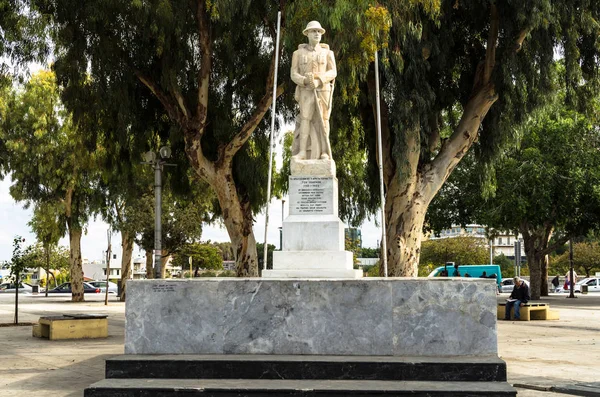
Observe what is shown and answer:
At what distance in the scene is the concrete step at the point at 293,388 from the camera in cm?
867

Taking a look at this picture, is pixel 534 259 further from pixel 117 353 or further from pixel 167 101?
pixel 117 353

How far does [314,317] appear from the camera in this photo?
10047mm

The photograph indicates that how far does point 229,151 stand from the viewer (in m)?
21.0

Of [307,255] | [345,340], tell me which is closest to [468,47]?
[307,255]

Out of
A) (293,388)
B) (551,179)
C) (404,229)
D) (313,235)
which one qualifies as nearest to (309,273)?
(313,235)

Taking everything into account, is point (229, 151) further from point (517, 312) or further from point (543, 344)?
point (517, 312)

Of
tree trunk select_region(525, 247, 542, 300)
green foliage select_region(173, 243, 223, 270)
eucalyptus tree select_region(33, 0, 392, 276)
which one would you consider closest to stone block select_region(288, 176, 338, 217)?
eucalyptus tree select_region(33, 0, 392, 276)

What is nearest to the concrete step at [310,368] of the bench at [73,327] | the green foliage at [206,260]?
the bench at [73,327]

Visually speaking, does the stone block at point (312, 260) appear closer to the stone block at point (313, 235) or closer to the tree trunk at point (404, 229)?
the stone block at point (313, 235)

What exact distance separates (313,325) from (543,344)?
8.70m

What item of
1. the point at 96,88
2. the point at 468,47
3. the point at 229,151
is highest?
the point at 468,47

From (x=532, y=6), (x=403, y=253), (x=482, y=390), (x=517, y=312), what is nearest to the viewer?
(x=482, y=390)

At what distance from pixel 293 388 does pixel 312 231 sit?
328 cm

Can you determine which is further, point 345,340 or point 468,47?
point 468,47
